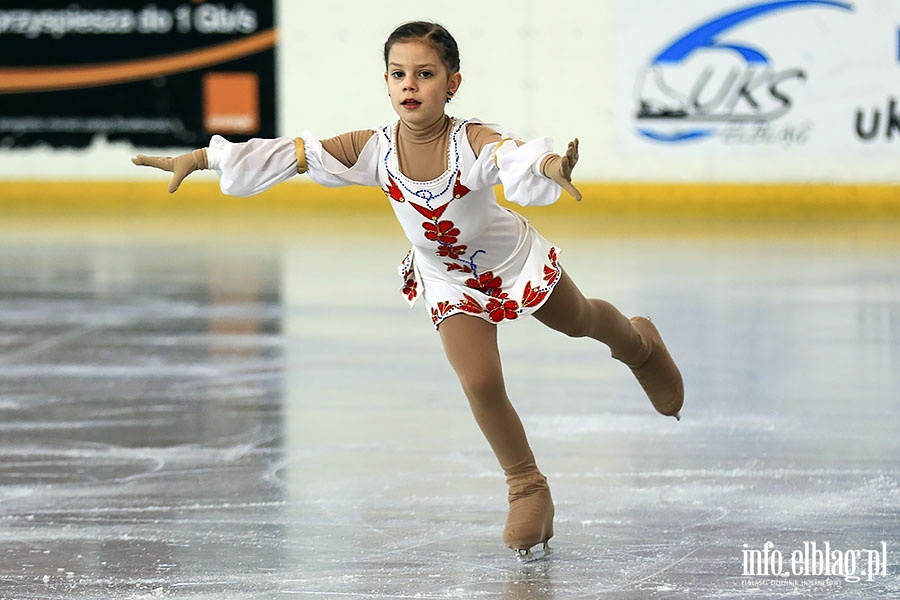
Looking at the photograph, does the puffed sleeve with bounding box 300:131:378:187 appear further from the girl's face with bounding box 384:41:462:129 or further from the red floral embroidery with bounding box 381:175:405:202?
the girl's face with bounding box 384:41:462:129

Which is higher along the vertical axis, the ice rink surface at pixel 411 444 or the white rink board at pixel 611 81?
the white rink board at pixel 611 81

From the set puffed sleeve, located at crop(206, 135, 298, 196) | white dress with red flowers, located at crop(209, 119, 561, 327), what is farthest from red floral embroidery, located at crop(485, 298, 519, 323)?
puffed sleeve, located at crop(206, 135, 298, 196)

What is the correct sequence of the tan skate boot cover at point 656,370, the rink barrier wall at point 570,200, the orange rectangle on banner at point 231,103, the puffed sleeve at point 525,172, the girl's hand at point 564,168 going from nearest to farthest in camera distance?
the girl's hand at point 564,168
the puffed sleeve at point 525,172
the tan skate boot cover at point 656,370
the rink barrier wall at point 570,200
the orange rectangle on banner at point 231,103

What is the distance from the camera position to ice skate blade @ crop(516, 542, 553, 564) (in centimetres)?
354

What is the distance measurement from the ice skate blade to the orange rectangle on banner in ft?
29.2

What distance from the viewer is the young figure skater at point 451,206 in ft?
11.5

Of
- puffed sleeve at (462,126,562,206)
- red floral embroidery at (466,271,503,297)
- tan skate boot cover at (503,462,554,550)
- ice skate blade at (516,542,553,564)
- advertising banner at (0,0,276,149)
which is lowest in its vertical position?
ice skate blade at (516,542,553,564)

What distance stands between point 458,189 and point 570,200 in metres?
8.23

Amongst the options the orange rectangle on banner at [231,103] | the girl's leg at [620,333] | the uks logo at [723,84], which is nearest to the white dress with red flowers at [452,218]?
the girl's leg at [620,333]

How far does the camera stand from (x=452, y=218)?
11.7 feet

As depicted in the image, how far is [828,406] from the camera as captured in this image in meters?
5.25

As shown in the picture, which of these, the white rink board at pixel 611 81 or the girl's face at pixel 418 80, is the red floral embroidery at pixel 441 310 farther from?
the white rink board at pixel 611 81

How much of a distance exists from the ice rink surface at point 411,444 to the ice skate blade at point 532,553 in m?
0.03

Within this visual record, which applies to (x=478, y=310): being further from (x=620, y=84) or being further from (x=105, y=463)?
(x=620, y=84)
